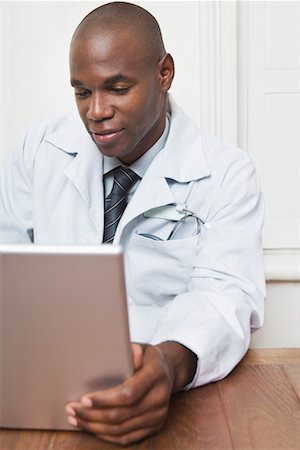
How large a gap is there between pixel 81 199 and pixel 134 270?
0.21 meters

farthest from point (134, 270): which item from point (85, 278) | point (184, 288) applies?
point (85, 278)

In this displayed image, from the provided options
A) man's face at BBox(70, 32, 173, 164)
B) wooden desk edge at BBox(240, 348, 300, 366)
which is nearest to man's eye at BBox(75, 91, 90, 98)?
man's face at BBox(70, 32, 173, 164)

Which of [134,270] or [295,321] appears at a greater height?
[134,270]

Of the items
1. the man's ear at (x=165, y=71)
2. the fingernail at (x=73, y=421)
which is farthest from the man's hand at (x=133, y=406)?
the man's ear at (x=165, y=71)

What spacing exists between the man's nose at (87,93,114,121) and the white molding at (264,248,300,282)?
3.69 ft

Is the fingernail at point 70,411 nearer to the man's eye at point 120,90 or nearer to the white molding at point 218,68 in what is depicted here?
the man's eye at point 120,90

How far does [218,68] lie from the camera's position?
2281mm

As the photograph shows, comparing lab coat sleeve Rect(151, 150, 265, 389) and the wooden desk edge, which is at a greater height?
lab coat sleeve Rect(151, 150, 265, 389)

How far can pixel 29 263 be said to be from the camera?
2.75ft

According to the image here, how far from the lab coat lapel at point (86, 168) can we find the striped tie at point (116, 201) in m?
0.02

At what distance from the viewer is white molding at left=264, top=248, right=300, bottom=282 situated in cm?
241

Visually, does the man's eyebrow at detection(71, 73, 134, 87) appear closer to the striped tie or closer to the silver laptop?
the striped tie

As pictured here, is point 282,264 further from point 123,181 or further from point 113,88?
point 113,88

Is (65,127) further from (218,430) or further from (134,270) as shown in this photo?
(218,430)
